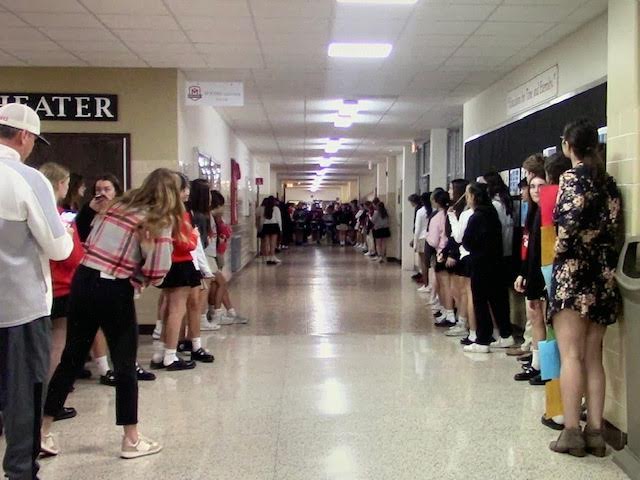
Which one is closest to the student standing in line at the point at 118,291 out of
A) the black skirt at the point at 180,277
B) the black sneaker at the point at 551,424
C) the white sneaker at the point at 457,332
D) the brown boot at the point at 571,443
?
the black skirt at the point at 180,277

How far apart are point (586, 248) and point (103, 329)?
8.01ft

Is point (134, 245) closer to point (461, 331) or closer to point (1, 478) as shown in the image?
point (1, 478)

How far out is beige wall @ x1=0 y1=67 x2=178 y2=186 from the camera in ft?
23.1

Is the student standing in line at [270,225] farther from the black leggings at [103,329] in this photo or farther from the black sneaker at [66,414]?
the black leggings at [103,329]

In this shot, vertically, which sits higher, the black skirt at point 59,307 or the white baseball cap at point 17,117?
the white baseball cap at point 17,117

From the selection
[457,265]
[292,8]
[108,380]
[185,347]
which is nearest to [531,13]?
[292,8]

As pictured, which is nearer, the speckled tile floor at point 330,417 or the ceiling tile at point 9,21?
the speckled tile floor at point 330,417

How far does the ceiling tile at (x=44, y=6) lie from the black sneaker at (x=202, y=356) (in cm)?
283

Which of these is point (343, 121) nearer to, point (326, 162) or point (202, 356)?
point (202, 356)

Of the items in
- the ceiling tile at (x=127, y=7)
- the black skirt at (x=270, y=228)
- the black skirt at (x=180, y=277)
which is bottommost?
the black skirt at (x=180, y=277)

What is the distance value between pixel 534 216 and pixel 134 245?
2.64m

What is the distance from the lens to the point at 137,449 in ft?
11.1

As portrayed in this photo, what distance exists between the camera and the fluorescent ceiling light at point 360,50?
6.33m

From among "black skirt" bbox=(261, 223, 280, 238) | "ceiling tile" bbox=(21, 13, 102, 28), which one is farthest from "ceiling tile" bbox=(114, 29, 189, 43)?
"black skirt" bbox=(261, 223, 280, 238)
